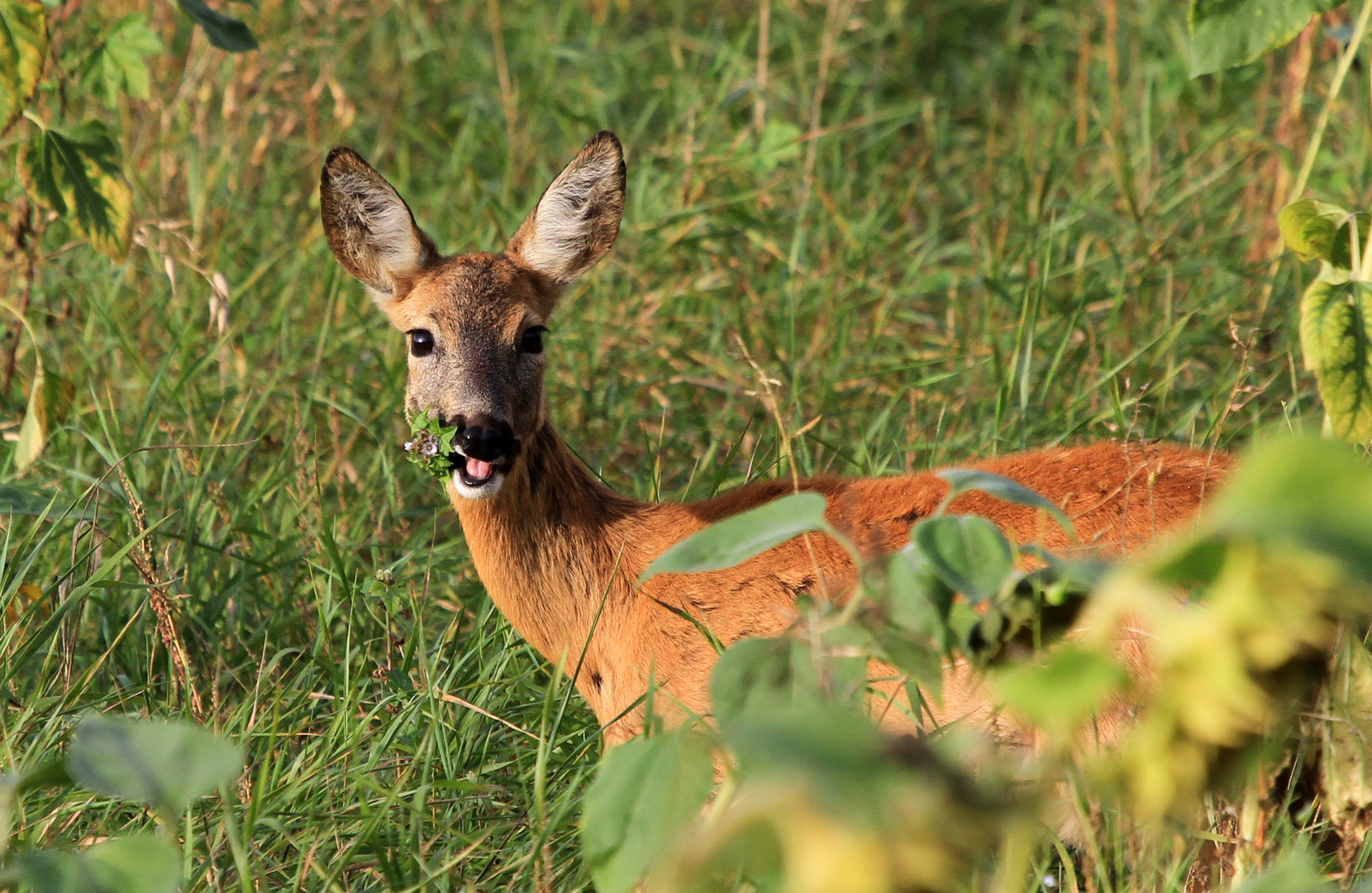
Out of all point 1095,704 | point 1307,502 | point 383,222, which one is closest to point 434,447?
point 383,222

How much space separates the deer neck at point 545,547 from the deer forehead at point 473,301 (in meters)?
0.29

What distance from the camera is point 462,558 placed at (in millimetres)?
3990

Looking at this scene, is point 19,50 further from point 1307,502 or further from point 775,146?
point 1307,502

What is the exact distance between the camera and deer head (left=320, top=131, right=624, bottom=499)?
3299 millimetres

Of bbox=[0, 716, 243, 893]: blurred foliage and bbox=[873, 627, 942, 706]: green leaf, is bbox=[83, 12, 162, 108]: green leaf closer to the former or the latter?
bbox=[0, 716, 243, 893]: blurred foliage

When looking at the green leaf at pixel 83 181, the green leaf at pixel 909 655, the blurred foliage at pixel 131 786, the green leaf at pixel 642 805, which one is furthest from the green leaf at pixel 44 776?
the green leaf at pixel 83 181

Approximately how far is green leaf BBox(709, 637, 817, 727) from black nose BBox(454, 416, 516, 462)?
175cm

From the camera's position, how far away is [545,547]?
11.1 feet

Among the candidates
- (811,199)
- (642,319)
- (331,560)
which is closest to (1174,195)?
(811,199)

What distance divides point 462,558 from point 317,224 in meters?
1.87

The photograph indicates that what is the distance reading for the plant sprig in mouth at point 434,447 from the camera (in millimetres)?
3230

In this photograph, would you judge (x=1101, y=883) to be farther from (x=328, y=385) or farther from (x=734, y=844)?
(x=328, y=385)

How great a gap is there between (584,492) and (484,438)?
0.35 metres

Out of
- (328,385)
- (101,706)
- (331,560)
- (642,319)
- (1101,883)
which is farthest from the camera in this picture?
(642,319)
